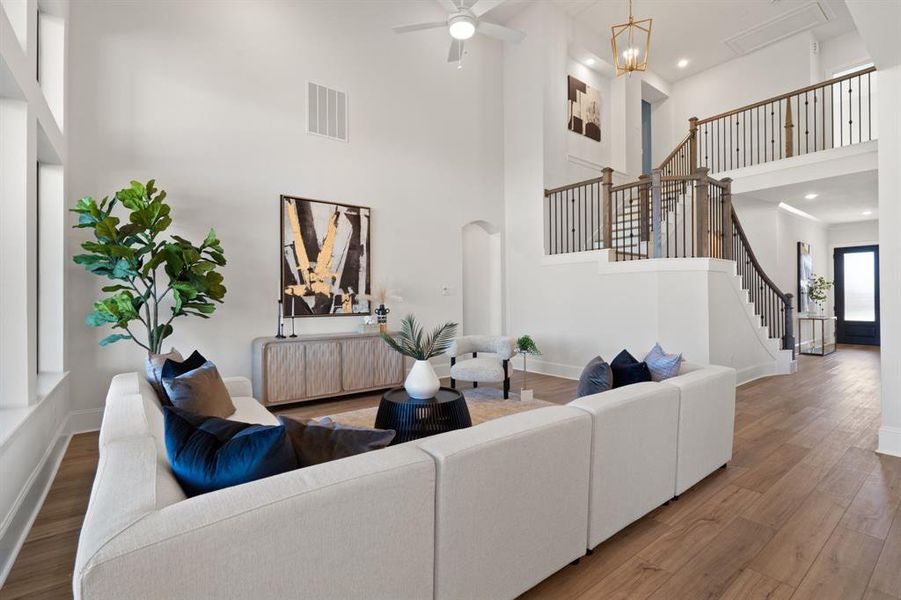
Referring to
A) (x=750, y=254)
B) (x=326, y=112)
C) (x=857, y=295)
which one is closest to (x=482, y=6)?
(x=326, y=112)

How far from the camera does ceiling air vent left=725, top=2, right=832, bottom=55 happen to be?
7281 mm

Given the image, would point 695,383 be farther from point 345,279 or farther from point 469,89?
point 469,89

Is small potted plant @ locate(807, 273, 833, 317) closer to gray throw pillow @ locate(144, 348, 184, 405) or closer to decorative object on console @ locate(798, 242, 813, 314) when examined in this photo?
decorative object on console @ locate(798, 242, 813, 314)

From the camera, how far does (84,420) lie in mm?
4148

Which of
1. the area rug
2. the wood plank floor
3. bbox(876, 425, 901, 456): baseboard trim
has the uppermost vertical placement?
bbox(876, 425, 901, 456): baseboard trim

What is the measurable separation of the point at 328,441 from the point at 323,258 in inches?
168

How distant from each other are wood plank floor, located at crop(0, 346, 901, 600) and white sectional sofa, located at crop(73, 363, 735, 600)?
0.15 metres

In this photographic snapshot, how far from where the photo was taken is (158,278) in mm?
4480

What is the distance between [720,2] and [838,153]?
10.0 feet

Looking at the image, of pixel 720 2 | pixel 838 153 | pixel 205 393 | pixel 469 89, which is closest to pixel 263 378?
pixel 205 393

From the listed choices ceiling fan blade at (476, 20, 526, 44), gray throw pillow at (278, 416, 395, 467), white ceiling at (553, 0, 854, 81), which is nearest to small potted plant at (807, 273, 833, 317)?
white ceiling at (553, 0, 854, 81)

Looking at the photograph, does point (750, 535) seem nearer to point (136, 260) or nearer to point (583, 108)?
point (136, 260)

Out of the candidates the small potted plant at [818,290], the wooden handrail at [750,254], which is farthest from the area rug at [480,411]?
the small potted plant at [818,290]

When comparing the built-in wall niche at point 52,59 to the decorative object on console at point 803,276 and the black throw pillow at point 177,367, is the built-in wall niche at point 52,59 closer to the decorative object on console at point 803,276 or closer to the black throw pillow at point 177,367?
the black throw pillow at point 177,367
